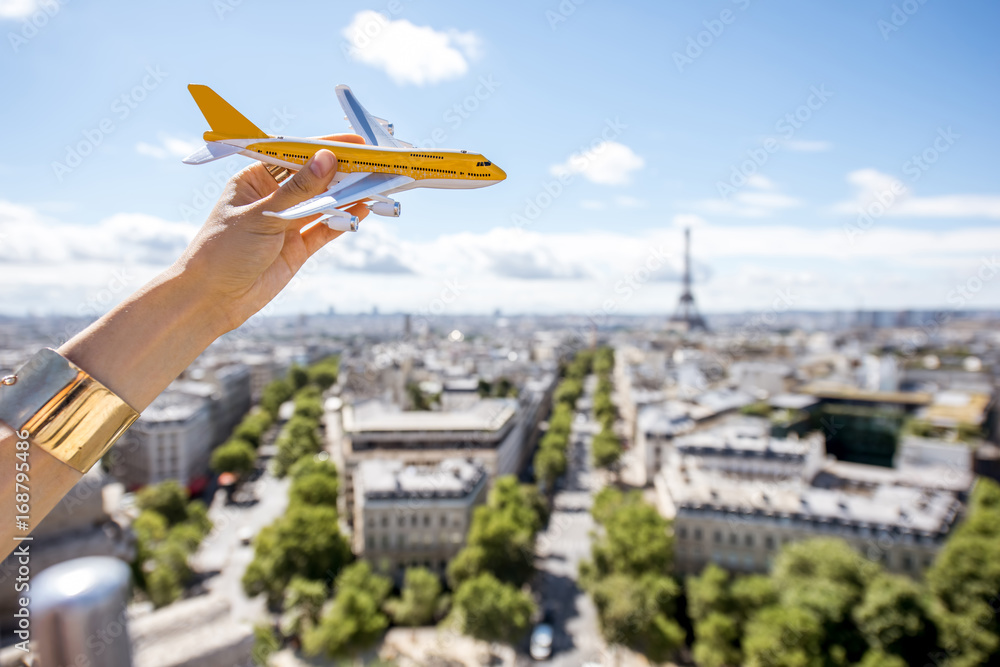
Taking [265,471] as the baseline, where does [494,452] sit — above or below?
above

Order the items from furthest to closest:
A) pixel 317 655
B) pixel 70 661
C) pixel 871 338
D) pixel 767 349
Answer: pixel 871 338 → pixel 767 349 → pixel 317 655 → pixel 70 661

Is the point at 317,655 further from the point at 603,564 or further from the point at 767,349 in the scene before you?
the point at 767,349

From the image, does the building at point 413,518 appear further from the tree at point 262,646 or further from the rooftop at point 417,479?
the tree at point 262,646

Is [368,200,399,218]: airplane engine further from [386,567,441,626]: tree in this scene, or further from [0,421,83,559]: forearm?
[386,567,441,626]: tree

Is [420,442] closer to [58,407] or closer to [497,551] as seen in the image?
[497,551]

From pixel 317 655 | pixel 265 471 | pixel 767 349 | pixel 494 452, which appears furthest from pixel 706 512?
pixel 767 349

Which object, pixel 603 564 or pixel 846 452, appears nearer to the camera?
pixel 603 564

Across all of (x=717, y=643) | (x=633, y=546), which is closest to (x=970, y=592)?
(x=717, y=643)
